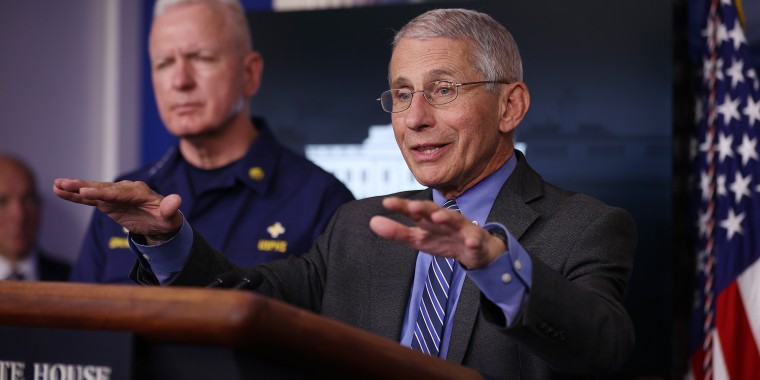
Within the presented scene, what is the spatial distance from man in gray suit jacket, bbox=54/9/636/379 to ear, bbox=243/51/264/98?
113cm

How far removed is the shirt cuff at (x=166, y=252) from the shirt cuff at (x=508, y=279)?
720 mm

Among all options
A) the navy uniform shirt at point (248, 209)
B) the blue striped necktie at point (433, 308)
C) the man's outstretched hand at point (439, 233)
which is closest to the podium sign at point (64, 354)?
the man's outstretched hand at point (439, 233)

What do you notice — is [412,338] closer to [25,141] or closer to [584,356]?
[584,356]

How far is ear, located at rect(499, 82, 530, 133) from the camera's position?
7.30 feet

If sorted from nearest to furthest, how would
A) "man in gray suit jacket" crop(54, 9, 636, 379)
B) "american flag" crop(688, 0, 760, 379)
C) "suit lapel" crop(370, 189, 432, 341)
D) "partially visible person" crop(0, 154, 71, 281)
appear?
"man in gray suit jacket" crop(54, 9, 636, 379) → "suit lapel" crop(370, 189, 432, 341) → "american flag" crop(688, 0, 760, 379) → "partially visible person" crop(0, 154, 71, 281)

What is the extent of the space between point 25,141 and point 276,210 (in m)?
2.22

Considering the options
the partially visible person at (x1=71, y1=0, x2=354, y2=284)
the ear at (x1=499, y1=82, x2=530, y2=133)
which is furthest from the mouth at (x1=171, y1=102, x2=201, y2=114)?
the ear at (x1=499, y1=82, x2=530, y2=133)

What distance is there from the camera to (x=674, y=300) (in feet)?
11.1

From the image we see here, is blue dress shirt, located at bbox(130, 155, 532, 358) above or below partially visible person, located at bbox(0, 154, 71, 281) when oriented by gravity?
above

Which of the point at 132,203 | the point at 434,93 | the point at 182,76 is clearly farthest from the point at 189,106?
the point at 132,203

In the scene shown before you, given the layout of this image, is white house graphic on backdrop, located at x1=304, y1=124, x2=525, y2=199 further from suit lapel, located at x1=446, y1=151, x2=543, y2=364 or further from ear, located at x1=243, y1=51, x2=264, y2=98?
suit lapel, located at x1=446, y1=151, x2=543, y2=364

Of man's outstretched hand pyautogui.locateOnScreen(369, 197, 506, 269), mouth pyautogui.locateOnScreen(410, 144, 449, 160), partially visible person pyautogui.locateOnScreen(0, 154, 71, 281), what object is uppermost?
man's outstretched hand pyautogui.locateOnScreen(369, 197, 506, 269)

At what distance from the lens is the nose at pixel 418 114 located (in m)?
2.12

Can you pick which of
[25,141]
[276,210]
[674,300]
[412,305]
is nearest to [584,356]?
[412,305]
